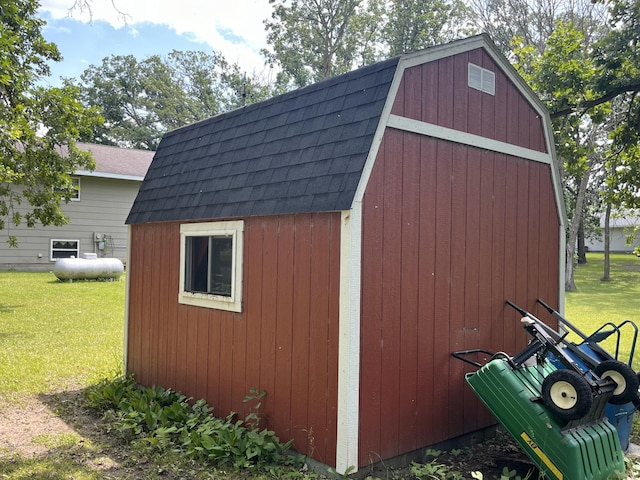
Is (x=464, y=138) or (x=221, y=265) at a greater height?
(x=464, y=138)

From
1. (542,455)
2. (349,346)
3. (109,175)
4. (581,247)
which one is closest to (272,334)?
(349,346)

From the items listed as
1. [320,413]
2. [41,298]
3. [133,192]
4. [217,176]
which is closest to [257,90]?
[133,192]

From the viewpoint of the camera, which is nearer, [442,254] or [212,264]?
[442,254]

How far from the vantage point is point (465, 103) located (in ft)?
15.8

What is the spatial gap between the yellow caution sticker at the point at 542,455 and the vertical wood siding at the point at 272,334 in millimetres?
1392

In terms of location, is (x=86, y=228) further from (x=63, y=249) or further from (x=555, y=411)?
(x=555, y=411)

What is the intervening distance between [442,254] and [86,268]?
1490cm

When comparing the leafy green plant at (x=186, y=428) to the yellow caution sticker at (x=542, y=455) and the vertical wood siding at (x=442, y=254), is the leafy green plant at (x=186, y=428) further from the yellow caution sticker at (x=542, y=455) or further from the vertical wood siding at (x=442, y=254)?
the yellow caution sticker at (x=542, y=455)

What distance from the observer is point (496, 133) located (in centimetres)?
509

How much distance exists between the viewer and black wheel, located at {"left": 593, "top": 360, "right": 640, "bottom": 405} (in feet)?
12.6

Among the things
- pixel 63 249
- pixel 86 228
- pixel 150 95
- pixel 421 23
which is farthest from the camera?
pixel 150 95

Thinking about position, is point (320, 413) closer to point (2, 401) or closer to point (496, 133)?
point (496, 133)

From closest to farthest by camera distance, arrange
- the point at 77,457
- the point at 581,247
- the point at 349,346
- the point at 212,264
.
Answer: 1. the point at 349,346
2. the point at 77,457
3. the point at 212,264
4. the point at 581,247

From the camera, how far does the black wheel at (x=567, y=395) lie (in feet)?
11.5
